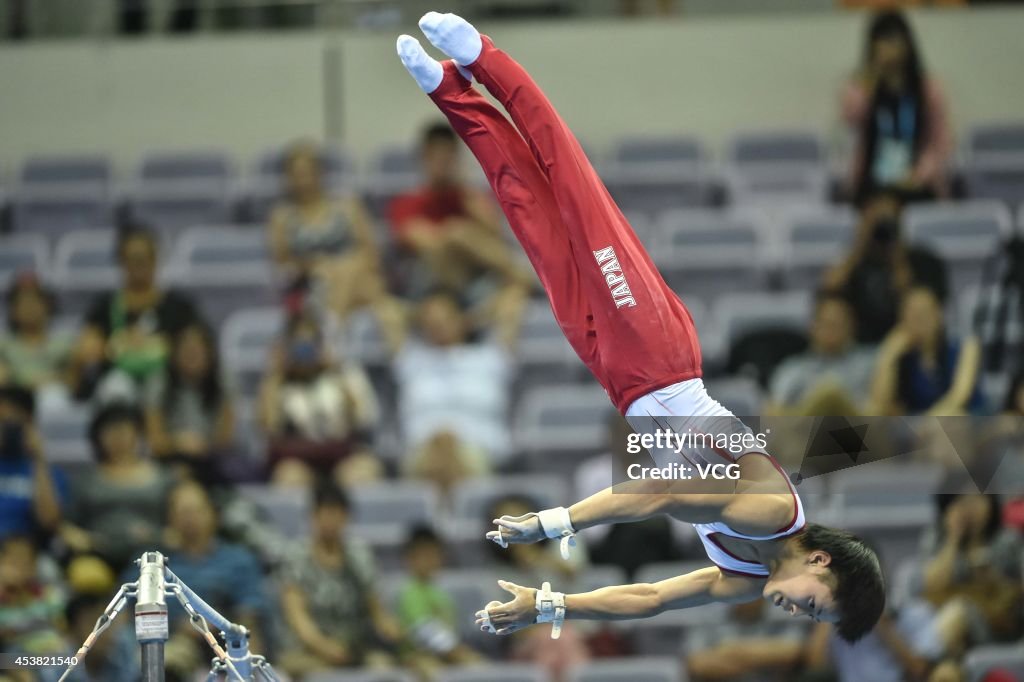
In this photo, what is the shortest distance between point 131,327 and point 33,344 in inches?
24.4

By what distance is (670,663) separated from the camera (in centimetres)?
625

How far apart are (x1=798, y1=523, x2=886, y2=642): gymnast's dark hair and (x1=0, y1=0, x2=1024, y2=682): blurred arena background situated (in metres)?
0.65

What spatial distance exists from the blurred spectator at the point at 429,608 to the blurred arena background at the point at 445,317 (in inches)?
0.6

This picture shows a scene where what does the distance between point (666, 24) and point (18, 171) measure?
3.86 m

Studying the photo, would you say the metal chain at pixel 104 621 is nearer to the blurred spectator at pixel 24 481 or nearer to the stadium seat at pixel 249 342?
the blurred spectator at pixel 24 481

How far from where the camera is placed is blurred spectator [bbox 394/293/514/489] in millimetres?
7371

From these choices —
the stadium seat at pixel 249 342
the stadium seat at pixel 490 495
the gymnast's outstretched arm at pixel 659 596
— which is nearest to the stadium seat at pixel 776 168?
the stadium seat at pixel 490 495

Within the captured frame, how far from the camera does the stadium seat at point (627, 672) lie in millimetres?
6188

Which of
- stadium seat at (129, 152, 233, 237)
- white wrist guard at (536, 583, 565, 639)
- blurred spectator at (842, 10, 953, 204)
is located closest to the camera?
white wrist guard at (536, 583, 565, 639)

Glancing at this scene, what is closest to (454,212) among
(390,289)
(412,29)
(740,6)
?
(390,289)

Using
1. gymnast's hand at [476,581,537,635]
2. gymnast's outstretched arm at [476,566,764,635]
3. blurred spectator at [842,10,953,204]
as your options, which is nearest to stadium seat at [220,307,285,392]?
blurred spectator at [842,10,953,204]

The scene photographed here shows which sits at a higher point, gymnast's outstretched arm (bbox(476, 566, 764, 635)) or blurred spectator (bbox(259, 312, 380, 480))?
gymnast's outstretched arm (bbox(476, 566, 764, 635))

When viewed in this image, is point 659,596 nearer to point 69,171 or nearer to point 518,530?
point 518,530

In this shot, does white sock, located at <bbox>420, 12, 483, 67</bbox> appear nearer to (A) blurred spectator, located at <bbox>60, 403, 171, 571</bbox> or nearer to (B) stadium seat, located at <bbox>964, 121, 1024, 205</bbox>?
(A) blurred spectator, located at <bbox>60, 403, 171, 571</bbox>
